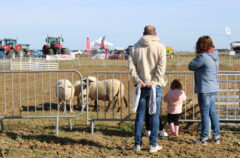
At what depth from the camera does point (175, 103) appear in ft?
21.9

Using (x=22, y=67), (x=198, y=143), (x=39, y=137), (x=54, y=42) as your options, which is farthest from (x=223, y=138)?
(x=54, y=42)

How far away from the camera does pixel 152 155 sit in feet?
17.9

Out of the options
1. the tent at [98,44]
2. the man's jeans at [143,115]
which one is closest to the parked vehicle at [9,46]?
the tent at [98,44]

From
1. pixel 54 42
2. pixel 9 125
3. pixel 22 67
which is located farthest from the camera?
pixel 54 42

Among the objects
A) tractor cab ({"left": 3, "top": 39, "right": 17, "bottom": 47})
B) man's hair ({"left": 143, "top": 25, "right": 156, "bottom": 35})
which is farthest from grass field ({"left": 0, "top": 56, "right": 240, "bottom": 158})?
tractor cab ({"left": 3, "top": 39, "right": 17, "bottom": 47})

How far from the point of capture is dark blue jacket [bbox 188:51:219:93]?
18.7 feet

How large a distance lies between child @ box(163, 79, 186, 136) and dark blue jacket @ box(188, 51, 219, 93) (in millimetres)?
892

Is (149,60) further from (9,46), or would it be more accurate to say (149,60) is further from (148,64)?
(9,46)

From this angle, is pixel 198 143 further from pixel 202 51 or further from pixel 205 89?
pixel 202 51

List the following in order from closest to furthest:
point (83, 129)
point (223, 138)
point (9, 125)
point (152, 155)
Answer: point (152, 155) → point (223, 138) → point (83, 129) → point (9, 125)

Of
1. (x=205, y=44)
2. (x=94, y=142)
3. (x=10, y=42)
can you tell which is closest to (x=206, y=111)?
(x=205, y=44)

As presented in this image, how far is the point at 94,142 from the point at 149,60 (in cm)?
192

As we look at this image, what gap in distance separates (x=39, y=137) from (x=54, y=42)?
36971 millimetres

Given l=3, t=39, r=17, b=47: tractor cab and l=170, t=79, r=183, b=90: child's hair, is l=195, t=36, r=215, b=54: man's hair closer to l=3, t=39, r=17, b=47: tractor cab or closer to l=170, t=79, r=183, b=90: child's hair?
l=170, t=79, r=183, b=90: child's hair
